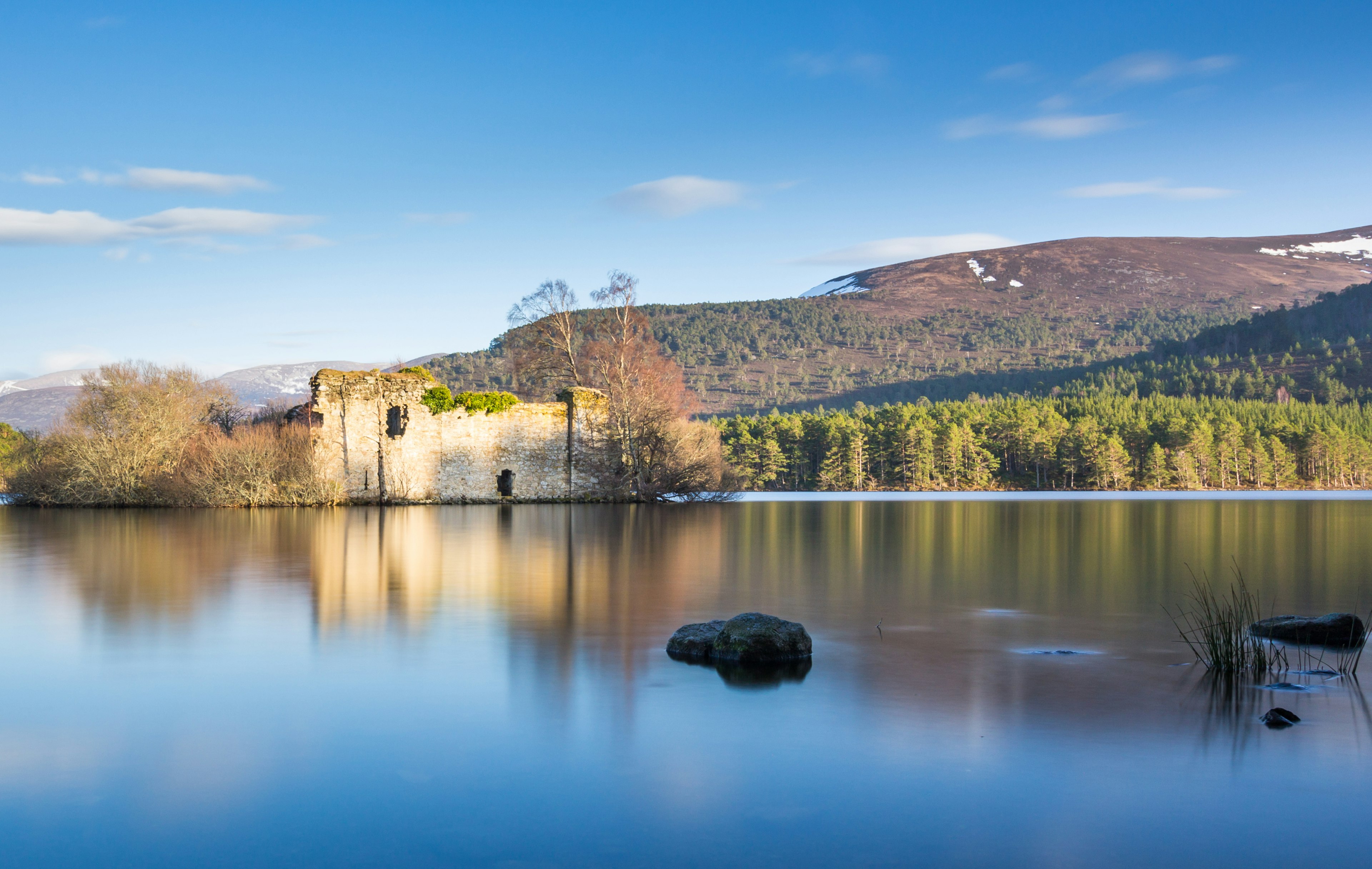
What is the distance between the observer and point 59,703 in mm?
6039

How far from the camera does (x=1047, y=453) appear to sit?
73.9 meters

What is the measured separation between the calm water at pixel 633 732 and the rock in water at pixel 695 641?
0.51ft

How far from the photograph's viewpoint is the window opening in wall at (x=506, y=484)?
36250 millimetres

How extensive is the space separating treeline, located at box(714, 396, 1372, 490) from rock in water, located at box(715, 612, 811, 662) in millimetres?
61165

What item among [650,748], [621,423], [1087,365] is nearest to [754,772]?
[650,748]

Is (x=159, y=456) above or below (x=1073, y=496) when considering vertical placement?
above

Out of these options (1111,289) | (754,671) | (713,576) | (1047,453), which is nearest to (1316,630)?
(754,671)

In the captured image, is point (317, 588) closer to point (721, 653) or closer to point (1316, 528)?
point (721, 653)

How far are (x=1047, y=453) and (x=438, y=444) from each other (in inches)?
2068

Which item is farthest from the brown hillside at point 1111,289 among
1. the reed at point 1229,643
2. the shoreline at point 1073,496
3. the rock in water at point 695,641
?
the rock in water at point 695,641

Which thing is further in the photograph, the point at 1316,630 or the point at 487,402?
the point at 487,402

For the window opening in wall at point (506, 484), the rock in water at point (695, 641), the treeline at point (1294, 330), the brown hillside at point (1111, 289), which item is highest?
the brown hillside at point (1111, 289)

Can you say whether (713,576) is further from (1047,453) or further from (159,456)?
(1047,453)

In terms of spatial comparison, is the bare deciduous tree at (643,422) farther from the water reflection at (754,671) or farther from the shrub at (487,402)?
the water reflection at (754,671)
